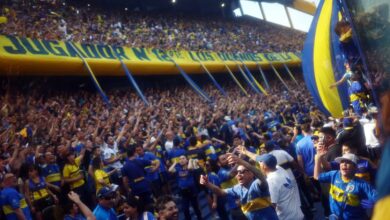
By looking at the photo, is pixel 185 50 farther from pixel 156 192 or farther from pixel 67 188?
pixel 67 188

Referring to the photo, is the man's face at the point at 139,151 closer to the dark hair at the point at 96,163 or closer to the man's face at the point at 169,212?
the dark hair at the point at 96,163

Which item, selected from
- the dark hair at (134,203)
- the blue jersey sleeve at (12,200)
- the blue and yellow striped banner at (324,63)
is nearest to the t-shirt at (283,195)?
the dark hair at (134,203)

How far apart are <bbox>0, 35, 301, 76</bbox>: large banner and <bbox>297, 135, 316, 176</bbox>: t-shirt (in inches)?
361

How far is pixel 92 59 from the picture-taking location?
14.1 metres

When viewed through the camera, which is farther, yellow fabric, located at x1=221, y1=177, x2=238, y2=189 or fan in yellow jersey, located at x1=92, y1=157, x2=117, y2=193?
fan in yellow jersey, located at x1=92, y1=157, x2=117, y2=193

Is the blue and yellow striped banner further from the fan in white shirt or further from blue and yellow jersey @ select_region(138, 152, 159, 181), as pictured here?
the fan in white shirt

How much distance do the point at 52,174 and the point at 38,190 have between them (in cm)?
53

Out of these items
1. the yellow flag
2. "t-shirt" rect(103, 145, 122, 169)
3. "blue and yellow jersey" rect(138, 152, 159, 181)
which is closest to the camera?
"blue and yellow jersey" rect(138, 152, 159, 181)

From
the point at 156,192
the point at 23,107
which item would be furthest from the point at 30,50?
the point at 156,192

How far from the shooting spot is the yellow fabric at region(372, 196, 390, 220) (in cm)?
106

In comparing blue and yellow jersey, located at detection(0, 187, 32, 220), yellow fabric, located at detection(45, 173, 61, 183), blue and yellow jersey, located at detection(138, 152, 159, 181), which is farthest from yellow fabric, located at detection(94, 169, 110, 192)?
blue and yellow jersey, located at detection(0, 187, 32, 220)

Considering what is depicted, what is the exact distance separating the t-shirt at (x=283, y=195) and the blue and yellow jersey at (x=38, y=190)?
3692 mm

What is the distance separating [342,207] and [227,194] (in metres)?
1.29

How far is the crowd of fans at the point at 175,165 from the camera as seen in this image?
401cm
